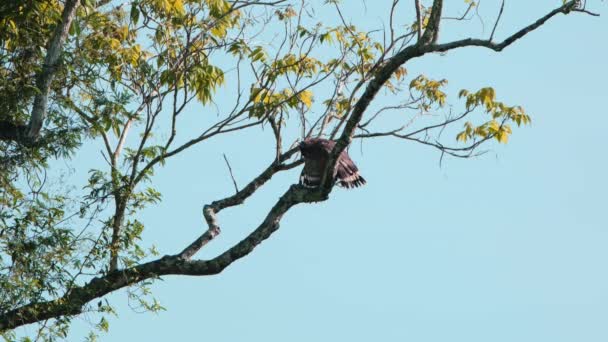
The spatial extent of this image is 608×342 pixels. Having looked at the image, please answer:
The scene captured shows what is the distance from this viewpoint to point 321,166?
8.23m

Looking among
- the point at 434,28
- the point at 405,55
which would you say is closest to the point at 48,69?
the point at 405,55

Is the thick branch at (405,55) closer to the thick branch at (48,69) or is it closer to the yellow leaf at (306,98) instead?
the yellow leaf at (306,98)

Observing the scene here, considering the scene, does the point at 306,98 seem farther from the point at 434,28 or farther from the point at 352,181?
the point at 434,28

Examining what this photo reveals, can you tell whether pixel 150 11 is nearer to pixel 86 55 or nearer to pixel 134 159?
pixel 86 55

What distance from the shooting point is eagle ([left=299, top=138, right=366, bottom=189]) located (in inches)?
323

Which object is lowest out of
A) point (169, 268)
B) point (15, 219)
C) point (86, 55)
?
point (169, 268)

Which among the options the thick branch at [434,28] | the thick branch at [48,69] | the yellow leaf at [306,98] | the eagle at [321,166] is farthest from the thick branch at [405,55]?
the thick branch at [48,69]

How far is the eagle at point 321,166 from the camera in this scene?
26.9 feet

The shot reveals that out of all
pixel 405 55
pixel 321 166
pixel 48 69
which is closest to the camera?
pixel 405 55

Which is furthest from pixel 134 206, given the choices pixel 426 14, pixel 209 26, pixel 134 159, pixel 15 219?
pixel 426 14

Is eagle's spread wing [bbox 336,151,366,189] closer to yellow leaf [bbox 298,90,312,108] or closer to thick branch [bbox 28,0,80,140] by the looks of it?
yellow leaf [bbox 298,90,312,108]

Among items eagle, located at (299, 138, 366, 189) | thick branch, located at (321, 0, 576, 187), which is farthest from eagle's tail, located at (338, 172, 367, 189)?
thick branch, located at (321, 0, 576, 187)

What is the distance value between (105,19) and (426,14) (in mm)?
3004

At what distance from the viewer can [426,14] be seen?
1007cm
